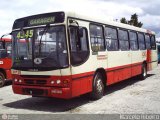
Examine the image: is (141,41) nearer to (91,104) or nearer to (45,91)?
(91,104)

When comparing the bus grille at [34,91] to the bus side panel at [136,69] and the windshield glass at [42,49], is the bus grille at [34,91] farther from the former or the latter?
the bus side panel at [136,69]

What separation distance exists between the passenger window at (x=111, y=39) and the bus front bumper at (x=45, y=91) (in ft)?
11.7

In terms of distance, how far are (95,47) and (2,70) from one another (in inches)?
259

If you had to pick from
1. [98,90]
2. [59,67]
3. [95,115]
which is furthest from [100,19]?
[95,115]

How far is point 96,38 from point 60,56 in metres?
2.37

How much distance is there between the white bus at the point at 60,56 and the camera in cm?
857

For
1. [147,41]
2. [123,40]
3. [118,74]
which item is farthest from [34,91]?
[147,41]

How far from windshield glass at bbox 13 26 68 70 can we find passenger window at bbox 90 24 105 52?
68.6 inches

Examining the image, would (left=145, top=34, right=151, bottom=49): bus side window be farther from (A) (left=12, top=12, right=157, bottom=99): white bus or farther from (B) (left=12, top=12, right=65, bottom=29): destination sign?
(B) (left=12, top=12, right=65, bottom=29): destination sign

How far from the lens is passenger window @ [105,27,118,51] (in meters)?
11.4

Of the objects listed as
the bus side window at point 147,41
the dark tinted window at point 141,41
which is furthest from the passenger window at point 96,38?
the bus side window at point 147,41

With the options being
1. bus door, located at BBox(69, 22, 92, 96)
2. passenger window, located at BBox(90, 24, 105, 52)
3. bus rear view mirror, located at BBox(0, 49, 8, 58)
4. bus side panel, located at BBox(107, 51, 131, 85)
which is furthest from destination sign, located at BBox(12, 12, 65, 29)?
bus rear view mirror, located at BBox(0, 49, 8, 58)

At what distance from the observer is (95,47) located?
404 inches

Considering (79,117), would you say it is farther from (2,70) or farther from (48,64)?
(2,70)
